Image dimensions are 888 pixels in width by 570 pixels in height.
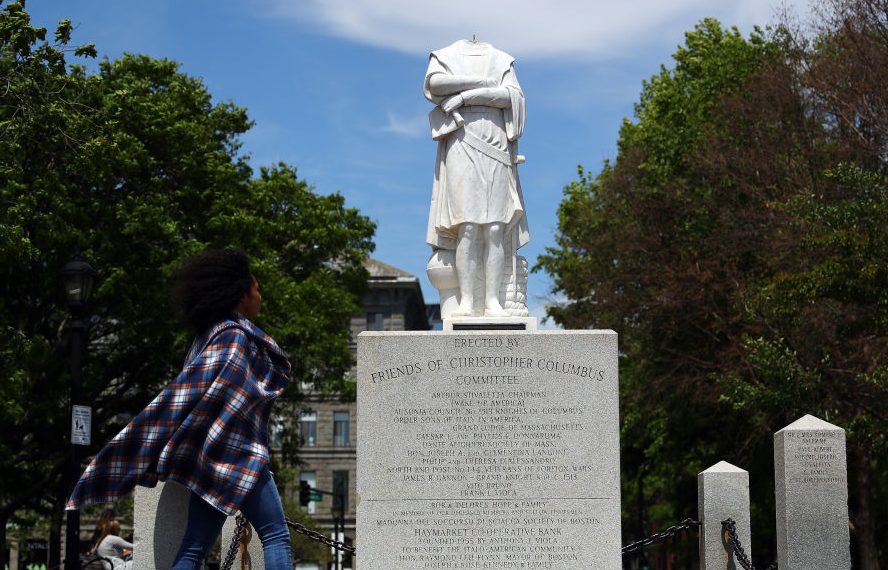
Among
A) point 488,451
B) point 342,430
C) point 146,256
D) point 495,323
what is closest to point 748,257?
point 146,256

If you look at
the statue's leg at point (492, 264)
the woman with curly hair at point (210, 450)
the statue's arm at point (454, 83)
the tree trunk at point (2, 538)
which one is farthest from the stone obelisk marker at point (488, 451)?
the tree trunk at point (2, 538)

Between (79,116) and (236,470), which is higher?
(79,116)

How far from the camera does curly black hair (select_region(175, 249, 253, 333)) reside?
7680 mm

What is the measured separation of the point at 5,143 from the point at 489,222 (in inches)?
355

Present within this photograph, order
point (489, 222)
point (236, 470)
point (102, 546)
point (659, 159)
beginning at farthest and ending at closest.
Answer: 1. point (659, 159)
2. point (102, 546)
3. point (489, 222)
4. point (236, 470)

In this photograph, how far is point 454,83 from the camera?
13.1m

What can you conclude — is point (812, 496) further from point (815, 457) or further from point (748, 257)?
point (748, 257)

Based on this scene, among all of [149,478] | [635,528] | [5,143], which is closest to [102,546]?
[5,143]

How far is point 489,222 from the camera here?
42.7 feet

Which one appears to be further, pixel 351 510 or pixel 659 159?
pixel 351 510

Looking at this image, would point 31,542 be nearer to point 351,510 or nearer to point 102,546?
point 351,510

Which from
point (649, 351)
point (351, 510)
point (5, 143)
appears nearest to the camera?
point (5, 143)

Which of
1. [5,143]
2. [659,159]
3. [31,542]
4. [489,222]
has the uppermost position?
[659,159]

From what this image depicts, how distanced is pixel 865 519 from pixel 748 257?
669 cm
